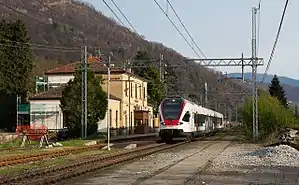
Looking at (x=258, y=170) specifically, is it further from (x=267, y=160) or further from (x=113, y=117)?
(x=113, y=117)

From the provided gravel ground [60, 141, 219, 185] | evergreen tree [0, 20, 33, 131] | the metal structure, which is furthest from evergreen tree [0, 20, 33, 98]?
gravel ground [60, 141, 219, 185]

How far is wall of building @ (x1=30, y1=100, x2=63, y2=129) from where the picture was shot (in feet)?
220

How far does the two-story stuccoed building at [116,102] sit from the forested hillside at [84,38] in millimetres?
6840

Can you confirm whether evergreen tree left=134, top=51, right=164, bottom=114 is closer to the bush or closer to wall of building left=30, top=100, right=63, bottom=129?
wall of building left=30, top=100, right=63, bottom=129

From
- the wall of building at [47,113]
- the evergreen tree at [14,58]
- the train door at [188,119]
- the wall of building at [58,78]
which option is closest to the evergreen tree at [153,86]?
the wall of building at [58,78]

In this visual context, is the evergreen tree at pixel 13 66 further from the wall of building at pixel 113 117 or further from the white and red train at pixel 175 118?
the white and red train at pixel 175 118

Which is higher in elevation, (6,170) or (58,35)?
(58,35)

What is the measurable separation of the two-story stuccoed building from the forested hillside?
6.84 m

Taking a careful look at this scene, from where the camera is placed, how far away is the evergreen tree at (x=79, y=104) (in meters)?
54.6

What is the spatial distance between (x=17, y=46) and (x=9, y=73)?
3.77 meters

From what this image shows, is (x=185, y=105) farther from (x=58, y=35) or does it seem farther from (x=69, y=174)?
(x=58, y=35)

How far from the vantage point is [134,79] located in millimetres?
80625

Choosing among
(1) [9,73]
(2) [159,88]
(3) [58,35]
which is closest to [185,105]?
(1) [9,73]

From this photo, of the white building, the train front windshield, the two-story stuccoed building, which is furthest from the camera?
the two-story stuccoed building
